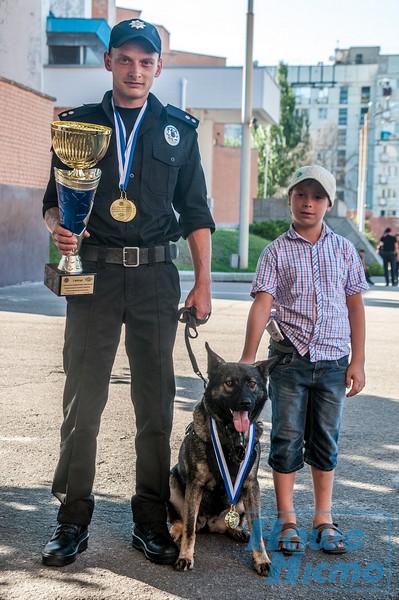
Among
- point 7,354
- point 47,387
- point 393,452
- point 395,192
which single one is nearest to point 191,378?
point 47,387

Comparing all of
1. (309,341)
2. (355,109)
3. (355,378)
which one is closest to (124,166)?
(309,341)

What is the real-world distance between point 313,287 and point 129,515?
158 centimetres

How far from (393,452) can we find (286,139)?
212 ft

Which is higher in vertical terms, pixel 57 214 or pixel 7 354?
pixel 57 214

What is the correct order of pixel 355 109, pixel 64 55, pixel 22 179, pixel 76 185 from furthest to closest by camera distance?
pixel 355 109 → pixel 64 55 → pixel 22 179 → pixel 76 185

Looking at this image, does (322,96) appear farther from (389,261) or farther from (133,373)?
(133,373)

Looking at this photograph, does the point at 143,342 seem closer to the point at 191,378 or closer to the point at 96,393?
the point at 96,393

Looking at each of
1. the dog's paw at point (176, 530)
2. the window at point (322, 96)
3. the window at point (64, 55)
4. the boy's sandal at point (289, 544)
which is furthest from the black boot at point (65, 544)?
the window at point (322, 96)

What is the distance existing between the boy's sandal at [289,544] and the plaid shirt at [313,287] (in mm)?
847

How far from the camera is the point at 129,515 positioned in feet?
15.5

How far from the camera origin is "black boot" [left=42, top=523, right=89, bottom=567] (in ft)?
13.0

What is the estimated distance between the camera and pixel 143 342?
4.24 metres

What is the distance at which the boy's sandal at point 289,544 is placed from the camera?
4230 mm

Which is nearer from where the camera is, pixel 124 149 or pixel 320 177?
pixel 124 149
